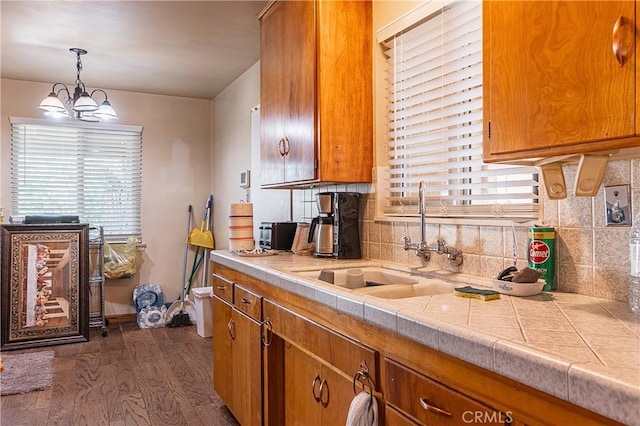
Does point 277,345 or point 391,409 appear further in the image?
point 277,345

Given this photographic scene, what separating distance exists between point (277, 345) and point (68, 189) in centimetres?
370

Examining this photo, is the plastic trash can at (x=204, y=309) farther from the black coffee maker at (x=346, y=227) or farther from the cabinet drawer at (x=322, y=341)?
the cabinet drawer at (x=322, y=341)

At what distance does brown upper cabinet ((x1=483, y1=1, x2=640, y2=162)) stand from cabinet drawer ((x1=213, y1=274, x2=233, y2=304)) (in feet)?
5.40

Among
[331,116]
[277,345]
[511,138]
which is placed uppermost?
[331,116]

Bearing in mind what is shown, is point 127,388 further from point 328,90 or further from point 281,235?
point 328,90

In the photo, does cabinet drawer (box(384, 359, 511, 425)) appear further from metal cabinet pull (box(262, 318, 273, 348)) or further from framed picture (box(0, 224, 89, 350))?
framed picture (box(0, 224, 89, 350))

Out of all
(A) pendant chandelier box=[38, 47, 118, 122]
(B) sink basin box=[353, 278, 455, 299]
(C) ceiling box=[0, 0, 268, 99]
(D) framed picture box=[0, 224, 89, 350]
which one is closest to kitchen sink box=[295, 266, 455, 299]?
(B) sink basin box=[353, 278, 455, 299]

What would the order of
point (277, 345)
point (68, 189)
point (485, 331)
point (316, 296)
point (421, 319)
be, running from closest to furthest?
point (485, 331), point (421, 319), point (316, 296), point (277, 345), point (68, 189)

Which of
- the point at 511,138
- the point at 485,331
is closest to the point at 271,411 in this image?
the point at 485,331

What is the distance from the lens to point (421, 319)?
1.06 meters

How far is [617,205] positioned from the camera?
1.24 meters

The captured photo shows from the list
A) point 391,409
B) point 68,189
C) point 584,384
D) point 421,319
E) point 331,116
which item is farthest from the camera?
point 68,189

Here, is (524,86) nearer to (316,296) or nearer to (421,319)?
(421,319)

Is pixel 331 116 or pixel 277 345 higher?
pixel 331 116
